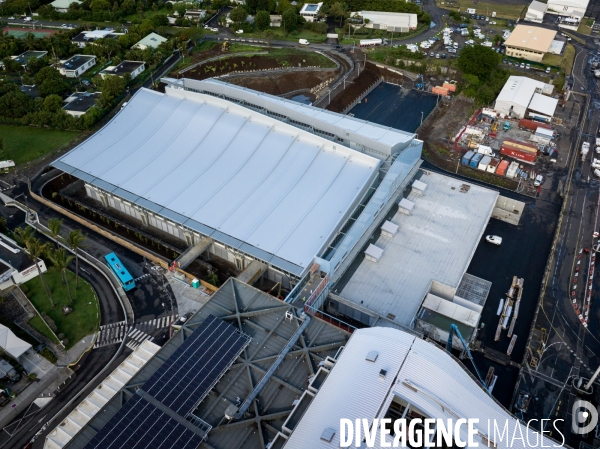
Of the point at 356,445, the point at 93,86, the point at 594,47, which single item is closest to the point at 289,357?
the point at 356,445

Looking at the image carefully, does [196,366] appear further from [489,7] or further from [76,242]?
[489,7]

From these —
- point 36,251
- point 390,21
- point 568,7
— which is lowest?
point 36,251

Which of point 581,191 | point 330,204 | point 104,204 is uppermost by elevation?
point 330,204

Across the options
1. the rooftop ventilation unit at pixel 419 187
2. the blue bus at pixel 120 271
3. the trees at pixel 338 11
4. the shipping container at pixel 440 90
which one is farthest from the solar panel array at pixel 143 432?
the trees at pixel 338 11

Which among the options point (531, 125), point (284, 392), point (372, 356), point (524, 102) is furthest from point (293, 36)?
point (284, 392)

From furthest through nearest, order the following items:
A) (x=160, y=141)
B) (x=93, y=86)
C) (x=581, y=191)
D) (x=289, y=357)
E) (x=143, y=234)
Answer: (x=93, y=86) < (x=581, y=191) < (x=160, y=141) < (x=143, y=234) < (x=289, y=357)

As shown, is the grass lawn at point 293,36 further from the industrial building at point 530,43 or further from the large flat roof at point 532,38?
the large flat roof at point 532,38

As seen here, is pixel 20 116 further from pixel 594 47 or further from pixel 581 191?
pixel 594 47
